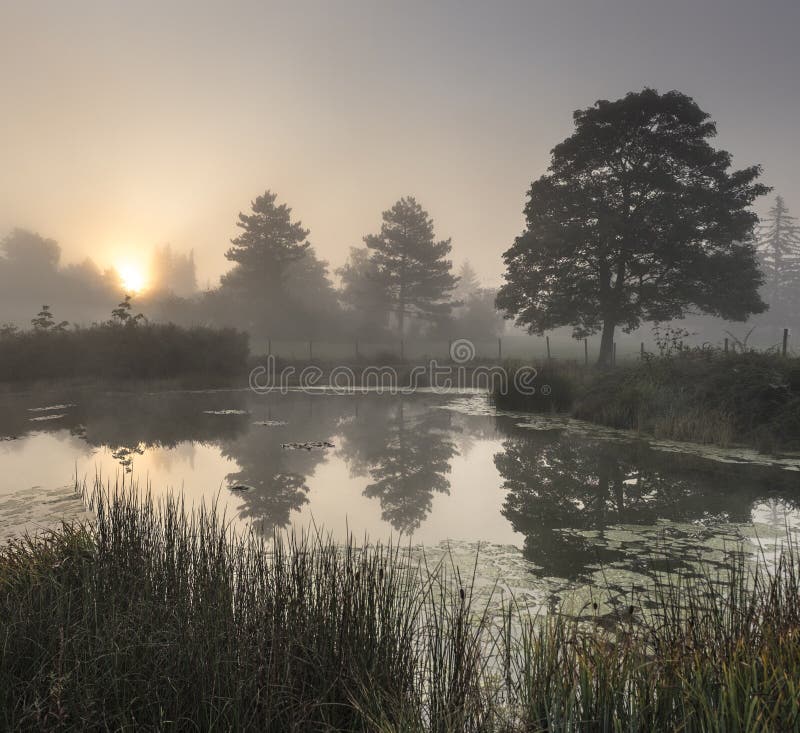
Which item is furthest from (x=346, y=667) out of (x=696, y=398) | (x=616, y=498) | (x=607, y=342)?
(x=607, y=342)

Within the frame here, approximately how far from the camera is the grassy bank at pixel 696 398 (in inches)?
491

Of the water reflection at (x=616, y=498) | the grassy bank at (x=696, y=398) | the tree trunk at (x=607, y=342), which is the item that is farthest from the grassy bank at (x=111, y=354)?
the water reflection at (x=616, y=498)

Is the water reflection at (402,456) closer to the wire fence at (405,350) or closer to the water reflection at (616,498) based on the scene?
the water reflection at (616,498)

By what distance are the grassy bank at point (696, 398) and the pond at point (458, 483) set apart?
0.95 meters

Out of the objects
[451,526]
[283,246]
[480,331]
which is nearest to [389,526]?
[451,526]

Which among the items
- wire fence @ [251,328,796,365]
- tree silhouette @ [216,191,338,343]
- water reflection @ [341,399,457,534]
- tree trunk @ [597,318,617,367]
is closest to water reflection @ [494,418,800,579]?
water reflection @ [341,399,457,534]

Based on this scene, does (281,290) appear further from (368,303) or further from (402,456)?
(402,456)

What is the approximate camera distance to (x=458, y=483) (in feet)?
32.2

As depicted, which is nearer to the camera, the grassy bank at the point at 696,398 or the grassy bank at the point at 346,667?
the grassy bank at the point at 346,667

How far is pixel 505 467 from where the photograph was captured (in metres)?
10.8

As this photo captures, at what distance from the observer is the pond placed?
20.1 feet

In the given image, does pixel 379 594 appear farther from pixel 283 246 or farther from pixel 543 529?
pixel 283 246

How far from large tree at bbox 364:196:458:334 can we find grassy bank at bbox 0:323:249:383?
2652cm

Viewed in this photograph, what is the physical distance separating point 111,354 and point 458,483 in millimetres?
20766
